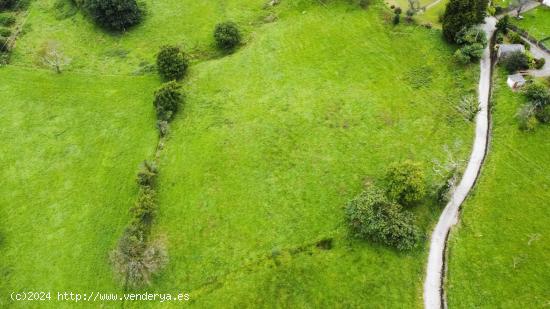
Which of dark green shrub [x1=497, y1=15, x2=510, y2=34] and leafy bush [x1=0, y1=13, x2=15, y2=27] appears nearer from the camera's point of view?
dark green shrub [x1=497, y1=15, x2=510, y2=34]

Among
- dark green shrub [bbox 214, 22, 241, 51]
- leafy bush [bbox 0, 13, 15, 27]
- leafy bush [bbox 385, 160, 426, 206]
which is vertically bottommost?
leafy bush [bbox 0, 13, 15, 27]

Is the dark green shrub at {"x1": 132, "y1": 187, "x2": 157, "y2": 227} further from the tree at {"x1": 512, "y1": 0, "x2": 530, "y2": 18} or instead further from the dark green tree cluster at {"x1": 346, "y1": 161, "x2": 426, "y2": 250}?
the tree at {"x1": 512, "y1": 0, "x2": 530, "y2": 18}

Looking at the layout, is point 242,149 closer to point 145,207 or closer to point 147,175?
point 147,175

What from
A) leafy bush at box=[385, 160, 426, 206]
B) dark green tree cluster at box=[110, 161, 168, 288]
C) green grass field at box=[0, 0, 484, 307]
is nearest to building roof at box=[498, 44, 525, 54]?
green grass field at box=[0, 0, 484, 307]

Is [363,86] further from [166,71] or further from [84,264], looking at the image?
[84,264]

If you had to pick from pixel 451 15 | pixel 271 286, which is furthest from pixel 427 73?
pixel 271 286

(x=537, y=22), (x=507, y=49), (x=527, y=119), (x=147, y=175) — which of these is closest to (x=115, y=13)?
(x=147, y=175)
